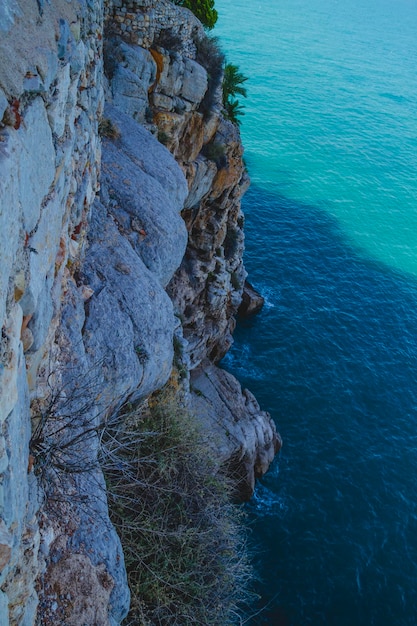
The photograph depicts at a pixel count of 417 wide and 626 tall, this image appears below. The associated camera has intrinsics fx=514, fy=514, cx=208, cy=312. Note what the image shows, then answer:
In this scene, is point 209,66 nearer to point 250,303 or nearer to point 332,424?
point 250,303

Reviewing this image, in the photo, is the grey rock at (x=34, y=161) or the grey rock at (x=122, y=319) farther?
the grey rock at (x=122, y=319)

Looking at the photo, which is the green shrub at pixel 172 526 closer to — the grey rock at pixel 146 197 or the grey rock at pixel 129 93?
the grey rock at pixel 146 197

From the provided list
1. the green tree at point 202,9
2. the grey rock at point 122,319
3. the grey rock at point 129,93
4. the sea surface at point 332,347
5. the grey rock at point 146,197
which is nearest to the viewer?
the grey rock at point 122,319

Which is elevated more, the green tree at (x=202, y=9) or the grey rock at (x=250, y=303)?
the green tree at (x=202, y=9)

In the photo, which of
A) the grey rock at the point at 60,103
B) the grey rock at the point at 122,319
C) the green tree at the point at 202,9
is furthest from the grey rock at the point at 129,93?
the grey rock at the point at 60,103

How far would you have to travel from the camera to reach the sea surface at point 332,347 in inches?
777

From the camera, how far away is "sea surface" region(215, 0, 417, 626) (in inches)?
777

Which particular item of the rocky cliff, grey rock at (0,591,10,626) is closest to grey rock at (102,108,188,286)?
the rocky cliff

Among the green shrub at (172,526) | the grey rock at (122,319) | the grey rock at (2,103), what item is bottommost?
the green shrub at (172,526)

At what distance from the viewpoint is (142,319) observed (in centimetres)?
998

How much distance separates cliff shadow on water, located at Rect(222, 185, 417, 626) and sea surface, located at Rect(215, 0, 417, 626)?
0.21ft

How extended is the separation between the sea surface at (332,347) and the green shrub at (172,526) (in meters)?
5.28

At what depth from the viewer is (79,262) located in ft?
29.6

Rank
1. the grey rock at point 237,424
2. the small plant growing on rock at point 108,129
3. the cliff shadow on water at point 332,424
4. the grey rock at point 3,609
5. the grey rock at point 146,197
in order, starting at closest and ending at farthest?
the grey rock at point 3,609, the grey rock at point 146,197, the small plant growing on rock at point 108,129, the cliff shadow on water at point 332,424, the grey rock at point 237,424
